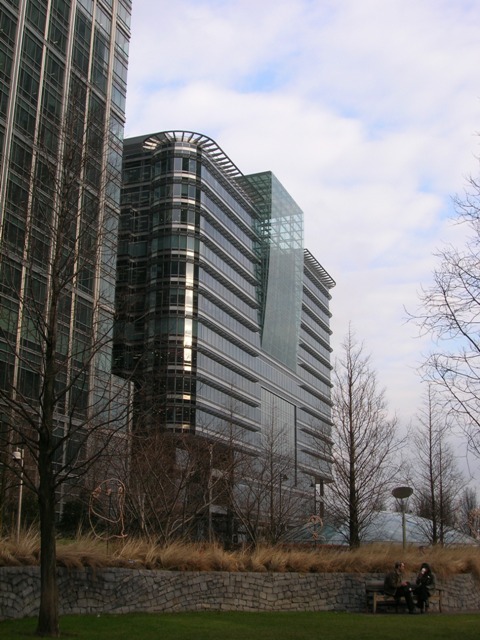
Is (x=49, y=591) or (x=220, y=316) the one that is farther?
(x=220, y=316)

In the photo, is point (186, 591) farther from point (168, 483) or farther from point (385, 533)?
point (385, 533)

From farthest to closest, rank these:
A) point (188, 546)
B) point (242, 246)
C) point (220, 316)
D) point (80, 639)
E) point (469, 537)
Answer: point (242, 246) < point (220, 316) < point (469, 537) < point (188, 546) < point (80, 639)

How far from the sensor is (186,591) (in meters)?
17.1

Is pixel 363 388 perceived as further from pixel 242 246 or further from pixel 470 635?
pixel 242 246

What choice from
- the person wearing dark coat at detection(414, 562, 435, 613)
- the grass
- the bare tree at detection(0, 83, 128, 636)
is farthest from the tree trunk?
the person wearing dark coat at detection(414, 562, 435, 613)

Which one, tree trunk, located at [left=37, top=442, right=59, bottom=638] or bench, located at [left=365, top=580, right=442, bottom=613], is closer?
tree trunk, located at [left=37, top=442, right=59, bottom=638]

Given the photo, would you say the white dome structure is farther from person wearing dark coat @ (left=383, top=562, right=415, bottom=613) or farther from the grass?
person wearing dark coat @ (left=383, top=562, right=415, bottom=613)

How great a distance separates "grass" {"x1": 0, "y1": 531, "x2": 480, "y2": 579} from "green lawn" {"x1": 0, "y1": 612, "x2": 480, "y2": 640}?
143 centimetres

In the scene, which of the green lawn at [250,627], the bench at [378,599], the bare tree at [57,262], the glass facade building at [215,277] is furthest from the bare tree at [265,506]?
the glass facade building at [215,277]

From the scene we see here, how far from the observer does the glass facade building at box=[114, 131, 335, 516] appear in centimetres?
7781

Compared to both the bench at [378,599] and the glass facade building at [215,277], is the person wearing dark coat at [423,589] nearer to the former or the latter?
the bench at [378,599]

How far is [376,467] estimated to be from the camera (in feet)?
85.1

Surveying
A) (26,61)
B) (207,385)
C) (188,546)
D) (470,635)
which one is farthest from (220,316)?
(470,635)

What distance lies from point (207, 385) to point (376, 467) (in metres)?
55.0
